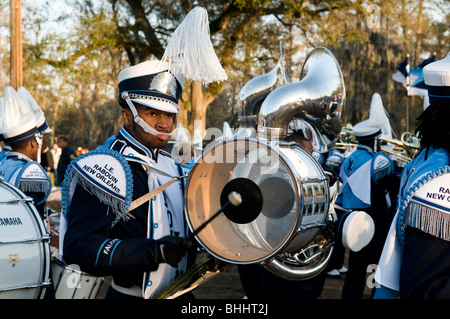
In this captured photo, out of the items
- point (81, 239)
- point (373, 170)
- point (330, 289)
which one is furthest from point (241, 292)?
point (81, 239)

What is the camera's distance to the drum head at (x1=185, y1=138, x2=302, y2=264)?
2.06m

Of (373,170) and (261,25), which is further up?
(261,25)

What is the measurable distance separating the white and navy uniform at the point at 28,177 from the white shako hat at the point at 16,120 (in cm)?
20

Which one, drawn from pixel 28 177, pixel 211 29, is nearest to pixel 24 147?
pixel 28 177

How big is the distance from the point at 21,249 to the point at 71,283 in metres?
0.63

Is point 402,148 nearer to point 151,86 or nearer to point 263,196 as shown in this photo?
point 151,86

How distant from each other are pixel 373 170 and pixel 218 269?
4.14 meters

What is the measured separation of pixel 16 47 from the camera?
10.8 m

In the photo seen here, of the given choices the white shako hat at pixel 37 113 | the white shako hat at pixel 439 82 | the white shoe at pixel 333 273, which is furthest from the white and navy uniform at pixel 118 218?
the white shoe at pixel 333 273

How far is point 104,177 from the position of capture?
2.32 metres

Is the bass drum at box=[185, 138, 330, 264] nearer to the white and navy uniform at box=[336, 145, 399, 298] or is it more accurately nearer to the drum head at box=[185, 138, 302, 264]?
the drum head at box=[185, 138, 302, 264]

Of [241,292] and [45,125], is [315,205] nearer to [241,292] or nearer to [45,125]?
[45,125]

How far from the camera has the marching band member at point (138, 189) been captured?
7.25ft

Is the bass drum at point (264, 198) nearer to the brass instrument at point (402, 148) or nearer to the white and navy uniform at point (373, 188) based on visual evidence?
the white and navy uniform at point (373, 188)
